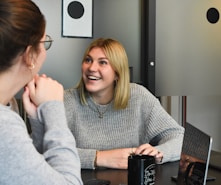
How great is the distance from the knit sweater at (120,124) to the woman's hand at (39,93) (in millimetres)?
713

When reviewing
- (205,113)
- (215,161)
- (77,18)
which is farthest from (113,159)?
(205,113)

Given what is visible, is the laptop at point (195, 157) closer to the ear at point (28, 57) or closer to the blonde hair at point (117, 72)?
the ear at point (28, 57)

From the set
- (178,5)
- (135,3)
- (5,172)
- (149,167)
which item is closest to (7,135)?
(5,172)

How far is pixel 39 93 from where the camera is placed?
1053 millimetres

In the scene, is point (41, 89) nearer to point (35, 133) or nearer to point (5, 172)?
point (35, 133)

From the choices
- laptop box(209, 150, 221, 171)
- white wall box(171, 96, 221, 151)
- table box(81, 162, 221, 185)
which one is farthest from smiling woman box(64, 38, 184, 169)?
white wall box(171, 96, 221, 151)

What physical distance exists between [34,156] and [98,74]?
43.9 inches

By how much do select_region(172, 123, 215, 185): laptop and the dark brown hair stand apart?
496mm

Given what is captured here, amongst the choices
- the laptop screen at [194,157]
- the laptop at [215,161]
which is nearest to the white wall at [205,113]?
the laptop at [215,161]

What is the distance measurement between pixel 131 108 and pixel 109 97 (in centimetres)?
13

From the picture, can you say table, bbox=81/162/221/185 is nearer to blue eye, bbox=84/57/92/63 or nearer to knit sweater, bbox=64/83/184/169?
knit sweater, bbox=64/83/184/169

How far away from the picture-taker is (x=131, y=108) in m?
1.92

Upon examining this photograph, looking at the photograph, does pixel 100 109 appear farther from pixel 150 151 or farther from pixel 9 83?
pixel 9 83

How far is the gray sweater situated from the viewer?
31.2 inches
